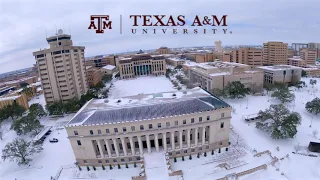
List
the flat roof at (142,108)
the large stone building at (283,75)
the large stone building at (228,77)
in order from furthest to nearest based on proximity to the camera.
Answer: the large stone building at (283,75)
the large stone building at (228,77)
the flat roof at (142,108)

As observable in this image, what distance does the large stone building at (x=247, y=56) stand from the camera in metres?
131

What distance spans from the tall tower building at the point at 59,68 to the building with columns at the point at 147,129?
1632 inches

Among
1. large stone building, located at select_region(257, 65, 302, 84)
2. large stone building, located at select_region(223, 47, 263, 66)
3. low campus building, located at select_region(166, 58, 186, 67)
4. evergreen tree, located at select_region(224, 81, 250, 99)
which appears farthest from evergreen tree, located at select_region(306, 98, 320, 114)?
low campus building, located at select_region(166, 58, 186, 67)

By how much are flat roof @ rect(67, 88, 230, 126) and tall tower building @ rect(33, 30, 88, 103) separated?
3944 centimetres

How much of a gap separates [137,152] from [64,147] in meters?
20.2

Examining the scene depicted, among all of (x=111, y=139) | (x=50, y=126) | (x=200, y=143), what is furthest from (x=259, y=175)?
(x=50, y=126)

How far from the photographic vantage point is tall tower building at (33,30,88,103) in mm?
75250

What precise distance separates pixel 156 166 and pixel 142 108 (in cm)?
1167

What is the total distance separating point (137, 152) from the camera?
40.4 meters

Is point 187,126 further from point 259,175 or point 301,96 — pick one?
point 301,96

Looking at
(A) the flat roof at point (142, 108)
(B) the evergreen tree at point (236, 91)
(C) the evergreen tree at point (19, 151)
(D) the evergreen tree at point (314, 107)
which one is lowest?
(C) the evergreen tree at point (19, 151)

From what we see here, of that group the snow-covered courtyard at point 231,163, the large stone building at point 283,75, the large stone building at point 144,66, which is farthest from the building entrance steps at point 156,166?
the large stone building at point 144,66

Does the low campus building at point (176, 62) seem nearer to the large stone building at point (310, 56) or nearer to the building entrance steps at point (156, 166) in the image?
the large stone building at point (310, 56)

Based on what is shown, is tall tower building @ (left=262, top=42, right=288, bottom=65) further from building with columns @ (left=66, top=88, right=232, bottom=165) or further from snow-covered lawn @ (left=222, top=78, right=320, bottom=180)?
building with columns @ (left=66, top=88, right=232, bottom=165)
